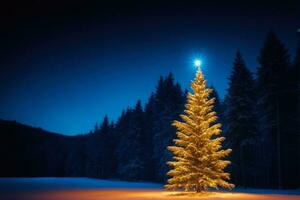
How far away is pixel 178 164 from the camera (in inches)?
940

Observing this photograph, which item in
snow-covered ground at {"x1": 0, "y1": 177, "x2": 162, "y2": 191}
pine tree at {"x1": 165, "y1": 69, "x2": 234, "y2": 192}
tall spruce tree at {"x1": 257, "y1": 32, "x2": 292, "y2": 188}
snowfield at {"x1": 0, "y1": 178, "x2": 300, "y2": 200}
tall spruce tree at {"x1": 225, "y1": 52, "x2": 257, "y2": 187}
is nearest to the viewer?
snowfield at {"x1": 0, "y1": 178, "x2": 300, "y2": 200}

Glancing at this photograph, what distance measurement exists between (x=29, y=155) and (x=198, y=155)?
113363 millimetres

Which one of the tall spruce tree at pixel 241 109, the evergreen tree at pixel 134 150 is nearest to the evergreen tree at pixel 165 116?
the evergreen tree at pixel 134 150

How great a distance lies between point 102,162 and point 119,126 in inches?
418

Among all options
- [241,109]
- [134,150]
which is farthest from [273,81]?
[134,150]

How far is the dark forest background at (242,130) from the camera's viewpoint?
31656mm

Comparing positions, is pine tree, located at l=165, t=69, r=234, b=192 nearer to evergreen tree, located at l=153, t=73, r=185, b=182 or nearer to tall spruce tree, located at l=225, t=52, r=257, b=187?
tall spruce tree, located at l=225, t=52, r=257, b=187

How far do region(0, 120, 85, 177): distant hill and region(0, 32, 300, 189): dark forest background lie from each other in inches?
1150

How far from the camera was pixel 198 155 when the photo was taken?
79.6ft

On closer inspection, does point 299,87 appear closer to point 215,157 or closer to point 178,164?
point 215,157

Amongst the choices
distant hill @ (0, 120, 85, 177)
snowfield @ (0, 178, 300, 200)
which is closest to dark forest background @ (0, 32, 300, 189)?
snowfield @ (0, 178, 300, 200)

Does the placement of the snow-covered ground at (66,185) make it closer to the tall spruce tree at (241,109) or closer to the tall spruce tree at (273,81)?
the tall spruce tree at (241,109)

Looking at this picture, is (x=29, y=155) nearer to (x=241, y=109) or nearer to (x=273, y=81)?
(x=241, y=109)

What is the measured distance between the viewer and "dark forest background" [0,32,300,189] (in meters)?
31.7
